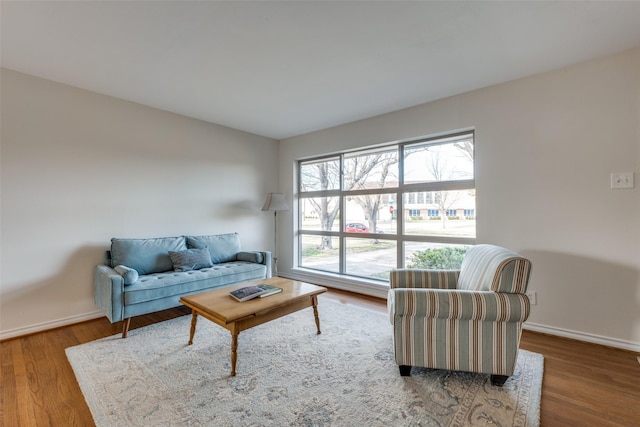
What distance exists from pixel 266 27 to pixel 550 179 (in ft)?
8.95

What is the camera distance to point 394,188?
11.8 feet

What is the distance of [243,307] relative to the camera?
2010 millimetres

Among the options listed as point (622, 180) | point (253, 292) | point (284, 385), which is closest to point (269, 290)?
point (253, 292)

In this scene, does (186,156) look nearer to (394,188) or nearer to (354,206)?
(354,206)

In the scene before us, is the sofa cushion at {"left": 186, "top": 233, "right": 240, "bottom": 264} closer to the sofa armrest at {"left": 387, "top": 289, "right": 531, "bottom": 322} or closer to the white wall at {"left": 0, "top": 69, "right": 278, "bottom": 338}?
the white wall at {"left": 0, "top": 69, "right": 278, "bottom": 338}

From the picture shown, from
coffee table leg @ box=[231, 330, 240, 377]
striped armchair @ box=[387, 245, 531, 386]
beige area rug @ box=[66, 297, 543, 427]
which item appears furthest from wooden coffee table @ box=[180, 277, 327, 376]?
→ striped armchair @ box=[387, 245, 531, 386]

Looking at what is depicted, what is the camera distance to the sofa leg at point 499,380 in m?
1.71

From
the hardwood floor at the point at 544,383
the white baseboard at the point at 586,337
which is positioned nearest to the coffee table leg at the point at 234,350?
the hardwood floor at the point at 544,383

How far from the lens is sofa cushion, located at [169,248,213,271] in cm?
309

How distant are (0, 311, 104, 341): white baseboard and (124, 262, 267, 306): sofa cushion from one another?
773 millimetres

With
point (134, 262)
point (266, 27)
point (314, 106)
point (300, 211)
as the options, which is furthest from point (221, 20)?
point (300, 211)

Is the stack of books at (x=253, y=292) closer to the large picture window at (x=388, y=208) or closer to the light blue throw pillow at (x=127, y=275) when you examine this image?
the light blue throw pillow at (x=127, y=275)

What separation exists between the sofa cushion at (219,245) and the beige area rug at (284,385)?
123cm

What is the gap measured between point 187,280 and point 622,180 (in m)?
3.96
